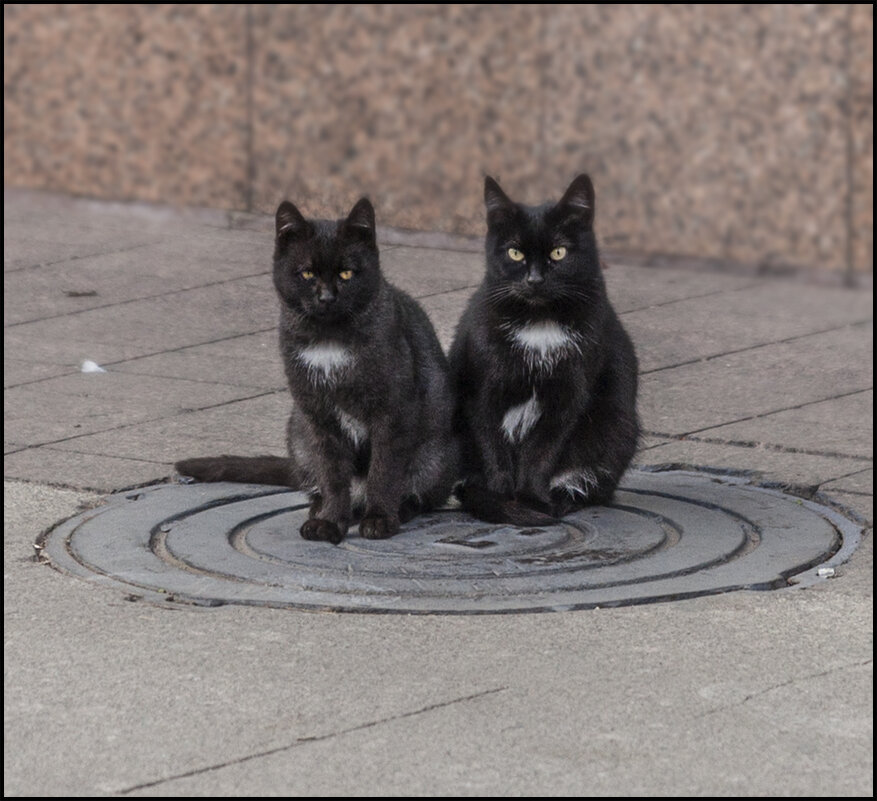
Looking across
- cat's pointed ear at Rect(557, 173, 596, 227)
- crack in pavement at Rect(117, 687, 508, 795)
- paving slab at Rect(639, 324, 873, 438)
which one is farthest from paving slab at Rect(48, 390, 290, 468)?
crack in pavement at Rect(117, 687, 508, 795)

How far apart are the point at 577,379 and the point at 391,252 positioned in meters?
4.75

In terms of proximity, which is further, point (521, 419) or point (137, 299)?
point (137, 299)

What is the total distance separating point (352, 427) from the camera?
606 cm

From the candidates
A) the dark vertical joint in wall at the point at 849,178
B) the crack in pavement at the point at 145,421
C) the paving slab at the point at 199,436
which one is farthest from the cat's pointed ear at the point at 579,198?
the dark vertical joint in wall at the point at 849,178

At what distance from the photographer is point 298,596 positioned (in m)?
5.34

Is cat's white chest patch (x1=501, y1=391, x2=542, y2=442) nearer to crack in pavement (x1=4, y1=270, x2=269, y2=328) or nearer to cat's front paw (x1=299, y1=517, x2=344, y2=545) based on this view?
cat's front paw (x1=299, y1=517, x2=344, y2=545)

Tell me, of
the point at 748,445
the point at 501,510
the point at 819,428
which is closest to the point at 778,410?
the point at 819,428

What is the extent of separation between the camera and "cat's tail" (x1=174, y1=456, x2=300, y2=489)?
6.58 metres

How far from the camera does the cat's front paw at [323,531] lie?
19.4 feet

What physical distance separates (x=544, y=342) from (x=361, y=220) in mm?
764

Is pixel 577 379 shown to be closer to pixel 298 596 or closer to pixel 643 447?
pixel 643 447

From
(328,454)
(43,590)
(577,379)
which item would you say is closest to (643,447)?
(577,379)

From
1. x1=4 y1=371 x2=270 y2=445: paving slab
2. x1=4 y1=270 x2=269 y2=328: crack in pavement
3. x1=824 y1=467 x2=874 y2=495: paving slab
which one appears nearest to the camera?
x1=824 y1=467 x2=874 y2=495: paving slab

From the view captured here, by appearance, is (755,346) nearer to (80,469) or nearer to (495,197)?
(495,197)
